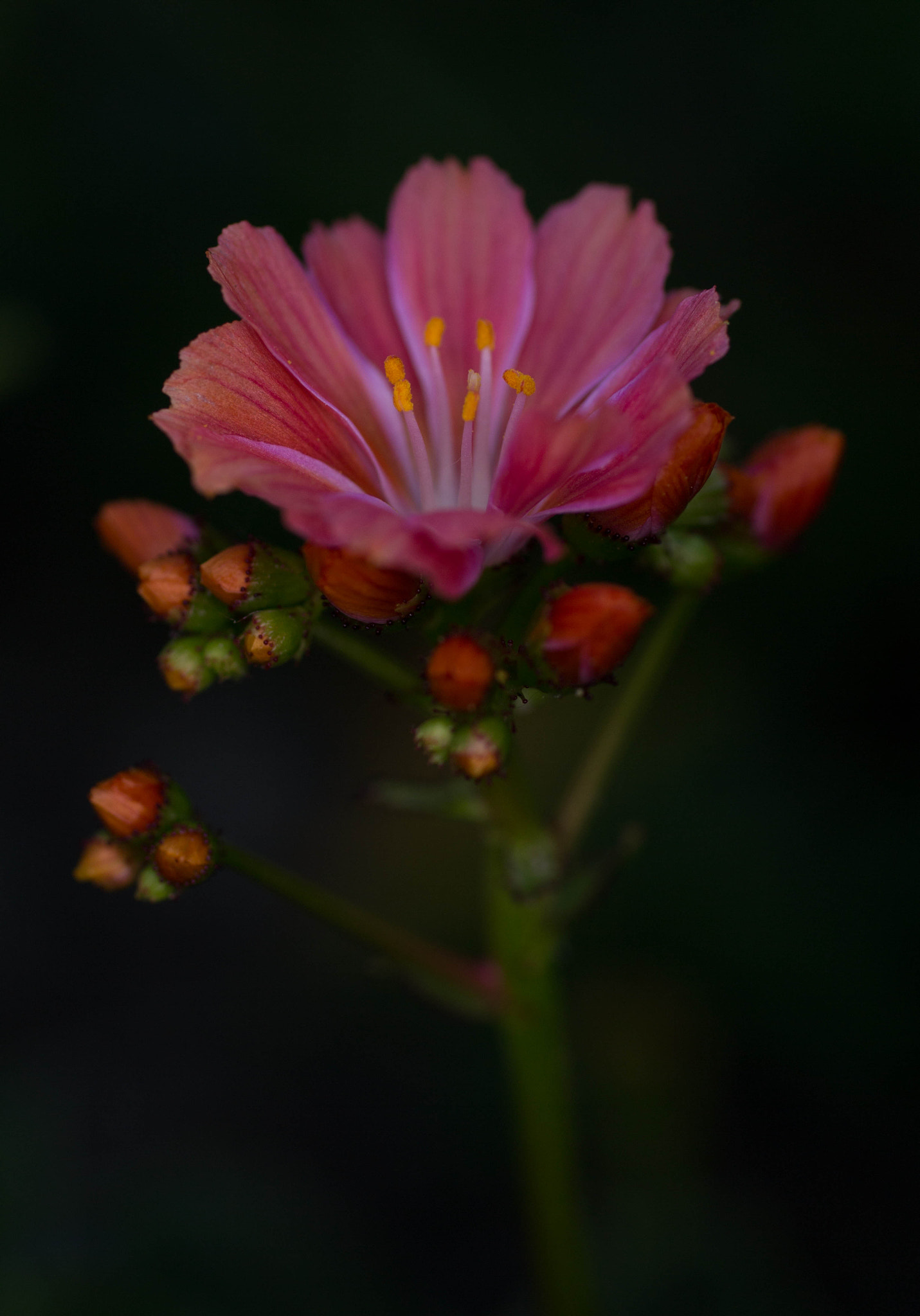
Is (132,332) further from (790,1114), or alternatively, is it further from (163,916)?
(790,1114)

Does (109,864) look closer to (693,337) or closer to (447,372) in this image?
(447,372)

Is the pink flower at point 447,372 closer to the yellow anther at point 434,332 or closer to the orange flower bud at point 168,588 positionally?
the yellow anther at point 434,332

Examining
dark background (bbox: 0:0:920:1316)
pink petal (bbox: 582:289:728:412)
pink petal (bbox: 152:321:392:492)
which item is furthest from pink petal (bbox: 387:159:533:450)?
dark background (bbox: 0:0:920:1316)

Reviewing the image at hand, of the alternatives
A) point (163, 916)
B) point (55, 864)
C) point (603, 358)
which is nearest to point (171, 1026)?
point (163, 916)

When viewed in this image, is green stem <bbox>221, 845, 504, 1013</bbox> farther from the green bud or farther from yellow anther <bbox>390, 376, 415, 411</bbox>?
yellow anther <bbox>390, 376, 415, 411</bbox>

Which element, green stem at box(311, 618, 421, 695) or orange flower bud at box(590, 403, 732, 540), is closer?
orange flower bud at box(590, 403, 732, 540)

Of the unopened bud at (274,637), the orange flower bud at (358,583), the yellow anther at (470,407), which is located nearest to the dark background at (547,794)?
the yellow anther at (470,407)

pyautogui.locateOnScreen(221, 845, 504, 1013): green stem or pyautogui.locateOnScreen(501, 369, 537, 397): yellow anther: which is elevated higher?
pyautogui.locateOnScreen(501, 369, 537, 397): yellow anther
